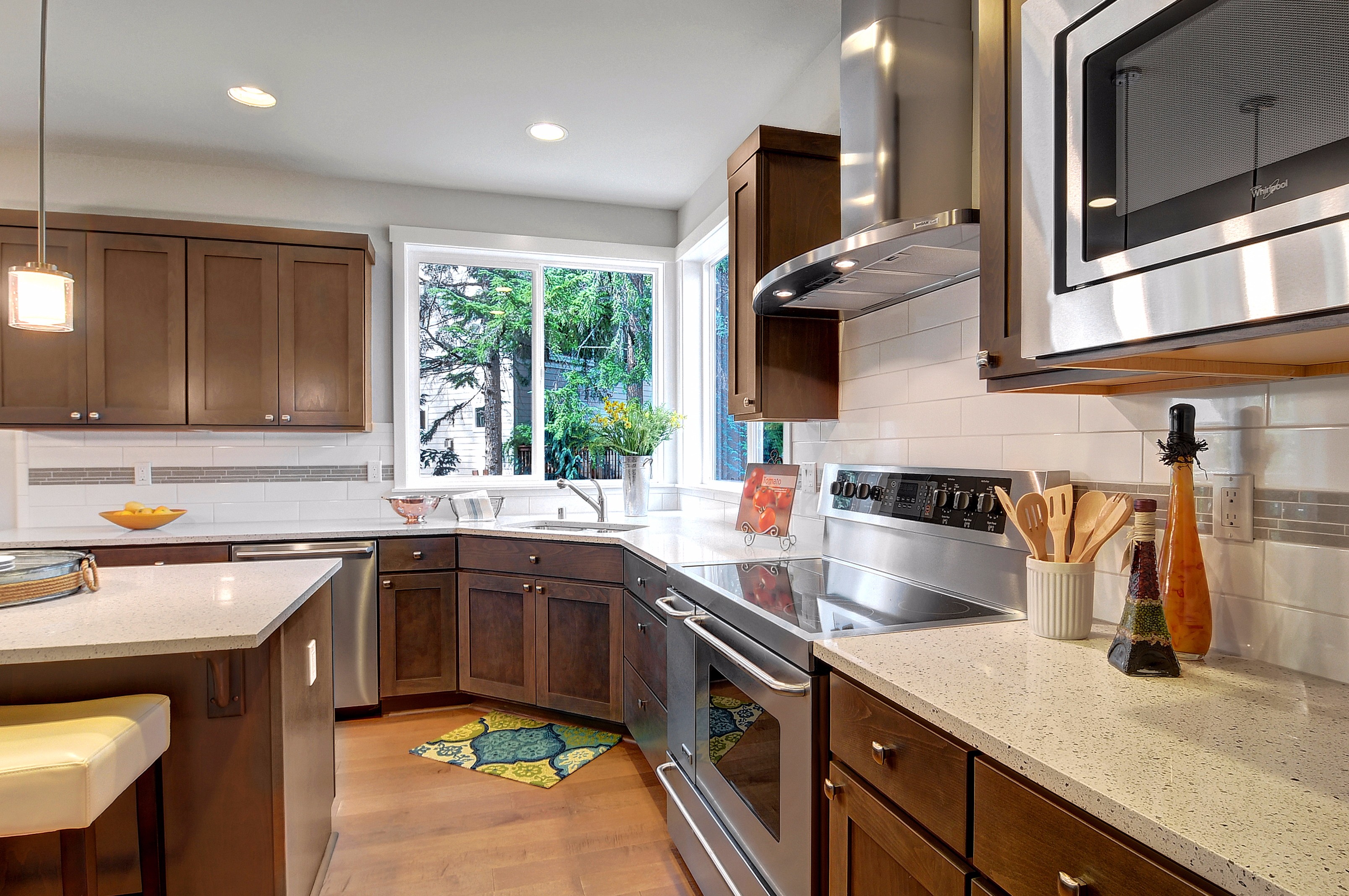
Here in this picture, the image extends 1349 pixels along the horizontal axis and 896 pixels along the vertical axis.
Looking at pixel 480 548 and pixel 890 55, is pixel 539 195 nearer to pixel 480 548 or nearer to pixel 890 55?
pixel 480 548

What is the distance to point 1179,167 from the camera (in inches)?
33.9

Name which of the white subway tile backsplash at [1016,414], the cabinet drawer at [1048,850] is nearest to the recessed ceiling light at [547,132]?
the white subway tile backsplash at [1016,414]

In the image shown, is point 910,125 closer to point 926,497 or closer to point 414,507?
point 926,497

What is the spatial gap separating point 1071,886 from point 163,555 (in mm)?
3469

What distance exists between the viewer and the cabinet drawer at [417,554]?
328 cm

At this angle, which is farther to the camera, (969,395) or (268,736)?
(969,395)

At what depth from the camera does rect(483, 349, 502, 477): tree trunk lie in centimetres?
409

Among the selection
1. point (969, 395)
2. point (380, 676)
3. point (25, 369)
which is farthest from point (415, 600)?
point (969, 395)

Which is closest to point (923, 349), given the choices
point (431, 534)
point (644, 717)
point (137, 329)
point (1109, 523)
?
point (1109, 523)

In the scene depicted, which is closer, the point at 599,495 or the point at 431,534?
the point at 431,534

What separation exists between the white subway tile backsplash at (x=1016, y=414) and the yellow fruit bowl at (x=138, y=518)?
342 centimetres

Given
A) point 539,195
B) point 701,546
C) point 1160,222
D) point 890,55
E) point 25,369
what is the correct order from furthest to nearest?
point 539,195 < point 25,369 < point 701,546 < point 890,55 < point 1160,222

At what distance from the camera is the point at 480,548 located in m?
3.31

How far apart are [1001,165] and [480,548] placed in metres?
2.71
